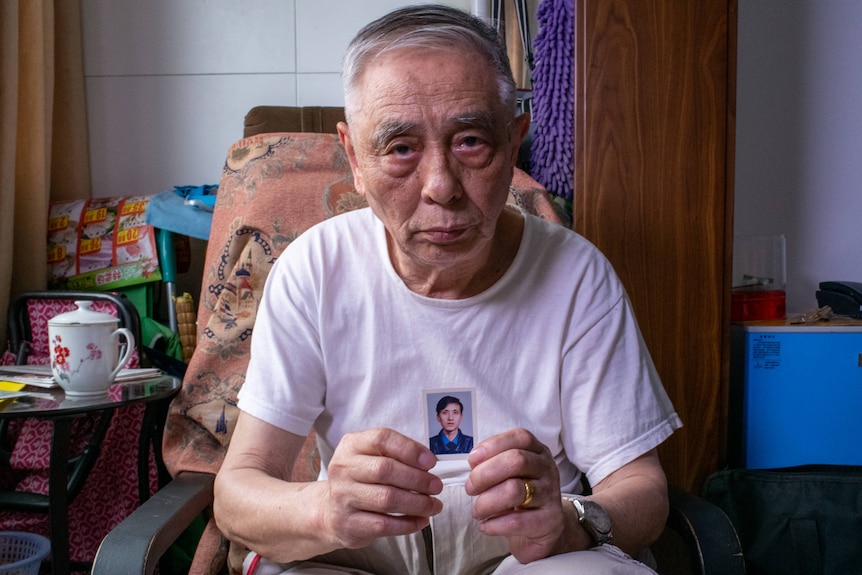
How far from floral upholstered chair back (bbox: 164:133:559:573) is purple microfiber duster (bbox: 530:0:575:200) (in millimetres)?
80

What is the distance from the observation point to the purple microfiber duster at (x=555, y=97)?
153 centimetres

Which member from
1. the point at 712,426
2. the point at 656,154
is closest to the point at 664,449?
the point at 712,426

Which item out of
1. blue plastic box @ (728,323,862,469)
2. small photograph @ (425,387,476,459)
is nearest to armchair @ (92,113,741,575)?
blue plastic box @ (728,323,862,469)

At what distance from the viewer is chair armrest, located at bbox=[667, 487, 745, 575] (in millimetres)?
980

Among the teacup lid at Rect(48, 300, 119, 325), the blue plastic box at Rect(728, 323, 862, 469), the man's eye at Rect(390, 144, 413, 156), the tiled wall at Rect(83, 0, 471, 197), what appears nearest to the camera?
the man's eye at Rect(390, 144, 413, 156)

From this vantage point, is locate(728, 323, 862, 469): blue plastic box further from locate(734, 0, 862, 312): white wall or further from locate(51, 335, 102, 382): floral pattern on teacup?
locate(51, 335, 102, 382): floral pattern on teacup

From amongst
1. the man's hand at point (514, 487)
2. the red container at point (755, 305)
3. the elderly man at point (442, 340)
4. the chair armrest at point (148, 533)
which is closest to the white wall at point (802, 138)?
the red container at point (755, 305)

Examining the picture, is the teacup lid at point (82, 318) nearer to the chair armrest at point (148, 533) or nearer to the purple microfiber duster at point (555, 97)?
the chair armrest at point (148, 533)

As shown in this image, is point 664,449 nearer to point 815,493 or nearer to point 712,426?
point 712,426

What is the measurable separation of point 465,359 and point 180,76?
5.58 feet

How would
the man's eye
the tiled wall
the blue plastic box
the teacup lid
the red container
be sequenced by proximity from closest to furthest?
the man's eye
the teacup lid
the blue plastic box
the red container
the tiled wall

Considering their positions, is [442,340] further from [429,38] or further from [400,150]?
[429,38]

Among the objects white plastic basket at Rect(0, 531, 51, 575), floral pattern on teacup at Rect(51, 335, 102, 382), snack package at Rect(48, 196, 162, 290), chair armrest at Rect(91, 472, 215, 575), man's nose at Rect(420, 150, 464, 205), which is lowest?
white plastic basket at Rect(0, 531, 51, 575)

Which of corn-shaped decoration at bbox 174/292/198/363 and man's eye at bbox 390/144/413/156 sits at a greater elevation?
man's eye at bbox 390/144/413/156
